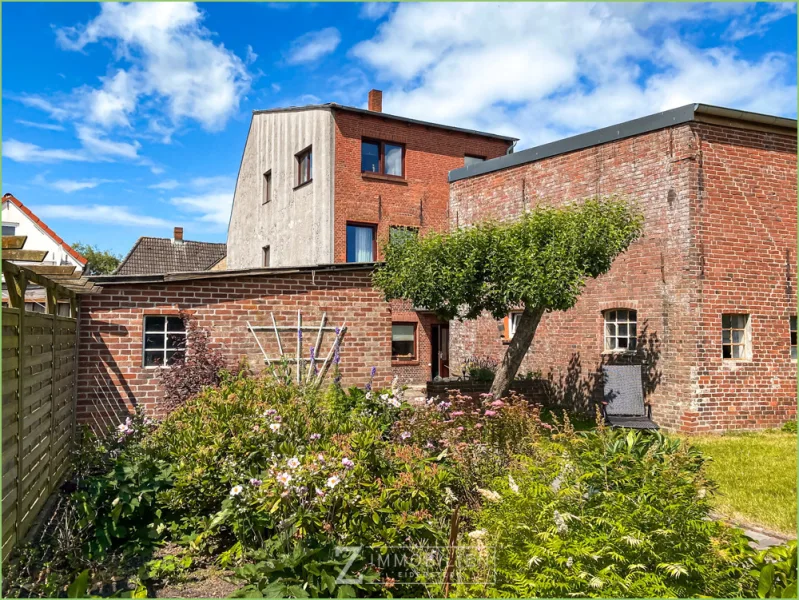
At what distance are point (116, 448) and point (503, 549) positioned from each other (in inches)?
193

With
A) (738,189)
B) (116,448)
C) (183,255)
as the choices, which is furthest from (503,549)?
(183,255)

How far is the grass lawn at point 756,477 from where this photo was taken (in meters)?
5.84

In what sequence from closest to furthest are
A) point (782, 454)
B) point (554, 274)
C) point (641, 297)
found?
point (782, 454) < point (554, 274) < point (641, 297)

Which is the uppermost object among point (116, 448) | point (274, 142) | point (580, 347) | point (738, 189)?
point (274, 142)

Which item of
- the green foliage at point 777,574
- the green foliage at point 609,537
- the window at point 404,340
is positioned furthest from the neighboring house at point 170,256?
the green foliage at point 777,574

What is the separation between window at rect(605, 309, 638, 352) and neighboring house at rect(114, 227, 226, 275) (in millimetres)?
20410

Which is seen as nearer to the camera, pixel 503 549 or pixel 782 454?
pixel 503 549

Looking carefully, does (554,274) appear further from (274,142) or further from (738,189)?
(274,142)

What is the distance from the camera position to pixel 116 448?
6.56 meters

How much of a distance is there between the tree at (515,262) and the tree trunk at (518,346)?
0.09 feet

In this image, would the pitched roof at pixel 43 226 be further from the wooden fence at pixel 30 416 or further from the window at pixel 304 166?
the wooden fence at pixel 30 416

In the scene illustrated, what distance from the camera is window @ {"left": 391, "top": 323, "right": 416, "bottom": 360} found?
18328mm

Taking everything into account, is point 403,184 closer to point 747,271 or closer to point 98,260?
point 747,271

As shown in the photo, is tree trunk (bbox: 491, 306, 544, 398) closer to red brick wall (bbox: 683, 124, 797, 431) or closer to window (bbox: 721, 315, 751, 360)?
red brick wall (bbox: 683, 124, 797, 431)
